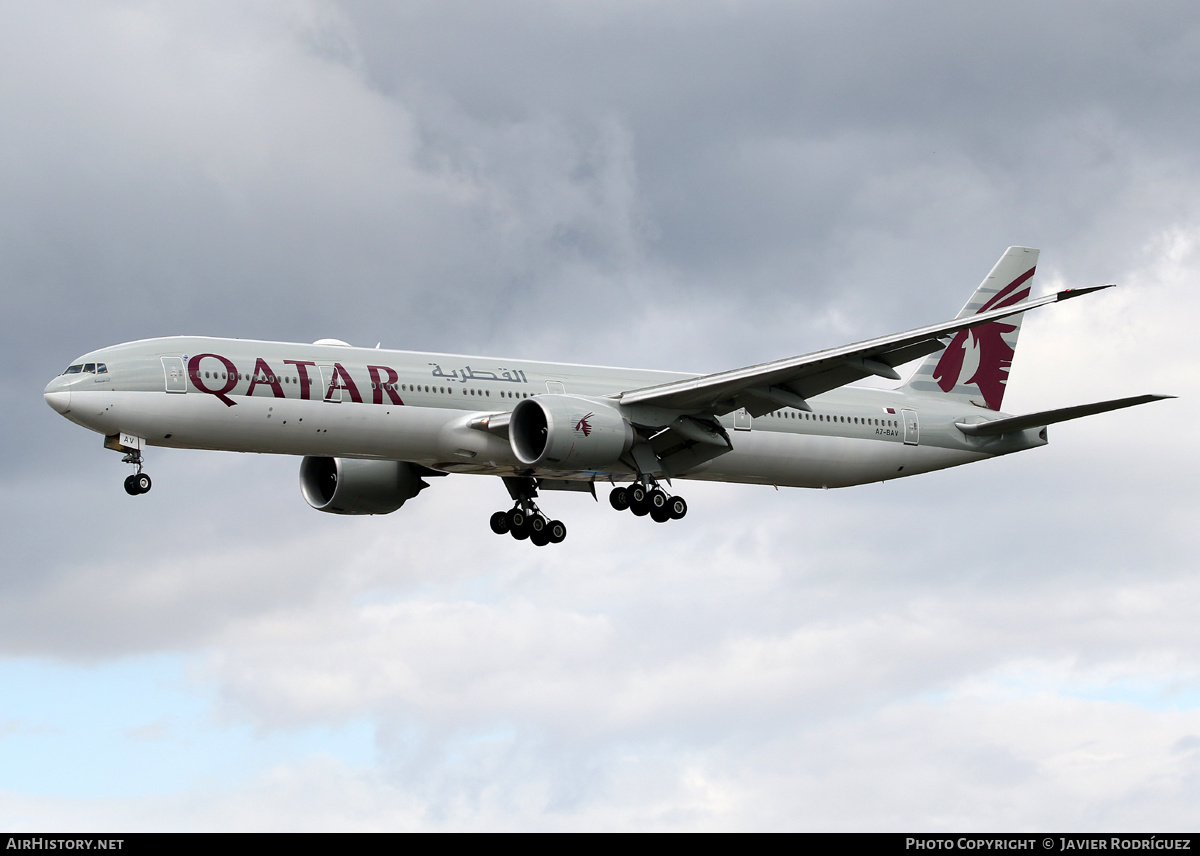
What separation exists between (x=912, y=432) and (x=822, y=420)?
12.6ft

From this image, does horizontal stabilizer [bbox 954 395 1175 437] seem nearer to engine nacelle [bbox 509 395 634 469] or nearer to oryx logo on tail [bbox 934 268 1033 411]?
oryx logo on tail [bbox 934 268 1033 411]

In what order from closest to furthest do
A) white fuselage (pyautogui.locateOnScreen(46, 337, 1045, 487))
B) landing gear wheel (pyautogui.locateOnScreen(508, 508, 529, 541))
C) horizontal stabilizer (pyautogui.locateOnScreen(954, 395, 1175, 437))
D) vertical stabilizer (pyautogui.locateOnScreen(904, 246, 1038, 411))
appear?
1. white fuselage (pyautogui.locateOnScreen(46, 337, 1045, 487))
2. horizontal stabilizer (pyautogui.locateOnScreen(954, 395, 1175, 437))
3. landing gear wheel (pyautogui.locateOnScreen(508, 508, 529, 541))
4. vertical stabilizer (pyautogui.locateOnScreen(904, 246, 1038, 411))

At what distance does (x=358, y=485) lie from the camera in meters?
51.7

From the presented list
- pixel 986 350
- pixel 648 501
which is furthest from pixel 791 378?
pixel 986 350

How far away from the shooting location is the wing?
42344mm

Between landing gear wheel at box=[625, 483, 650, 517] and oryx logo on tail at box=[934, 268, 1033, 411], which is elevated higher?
oryx logo on tail at box=[934, 268, 1033, 411]

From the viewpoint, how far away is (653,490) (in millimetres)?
47406

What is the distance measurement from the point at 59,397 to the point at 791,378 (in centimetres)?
1970

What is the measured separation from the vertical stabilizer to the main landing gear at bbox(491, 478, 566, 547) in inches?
527

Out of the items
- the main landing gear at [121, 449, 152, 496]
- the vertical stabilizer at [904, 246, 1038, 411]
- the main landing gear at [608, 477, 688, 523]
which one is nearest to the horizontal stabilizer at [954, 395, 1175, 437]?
the vertical stabilizer at [904, 246, 1038, 411]

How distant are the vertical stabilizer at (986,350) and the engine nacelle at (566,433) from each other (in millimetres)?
14824
